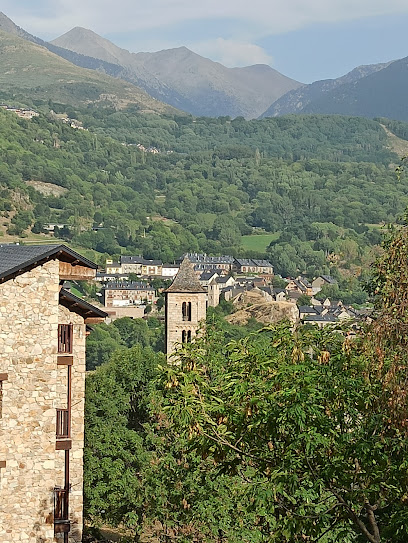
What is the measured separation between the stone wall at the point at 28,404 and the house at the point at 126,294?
15783 cm

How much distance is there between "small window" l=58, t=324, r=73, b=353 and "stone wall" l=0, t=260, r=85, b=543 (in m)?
3.14

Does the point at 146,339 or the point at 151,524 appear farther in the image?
the point at 146,339

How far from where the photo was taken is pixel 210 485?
984 inches

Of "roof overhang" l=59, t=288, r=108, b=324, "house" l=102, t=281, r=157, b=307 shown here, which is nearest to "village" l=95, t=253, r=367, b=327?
"house" l=102, t=281, r=157, b=307

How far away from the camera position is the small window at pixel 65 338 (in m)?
19.3

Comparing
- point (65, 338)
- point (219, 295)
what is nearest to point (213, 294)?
point (219, 295)

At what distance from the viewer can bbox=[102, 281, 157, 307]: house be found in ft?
579

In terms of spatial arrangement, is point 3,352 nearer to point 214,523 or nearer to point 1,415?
point 1,415

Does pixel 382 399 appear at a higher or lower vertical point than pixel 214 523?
higher

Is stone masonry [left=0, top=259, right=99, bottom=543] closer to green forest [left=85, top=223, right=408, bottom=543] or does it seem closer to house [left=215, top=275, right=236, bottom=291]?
green forest [left=85, top=223, right=408, bottom=543]

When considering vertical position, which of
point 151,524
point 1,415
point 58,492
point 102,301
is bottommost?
point 102,301

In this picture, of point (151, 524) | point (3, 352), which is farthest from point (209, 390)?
point (151, 524)

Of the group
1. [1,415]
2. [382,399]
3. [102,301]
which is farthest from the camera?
[102,301]

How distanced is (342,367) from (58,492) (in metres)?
5.49
